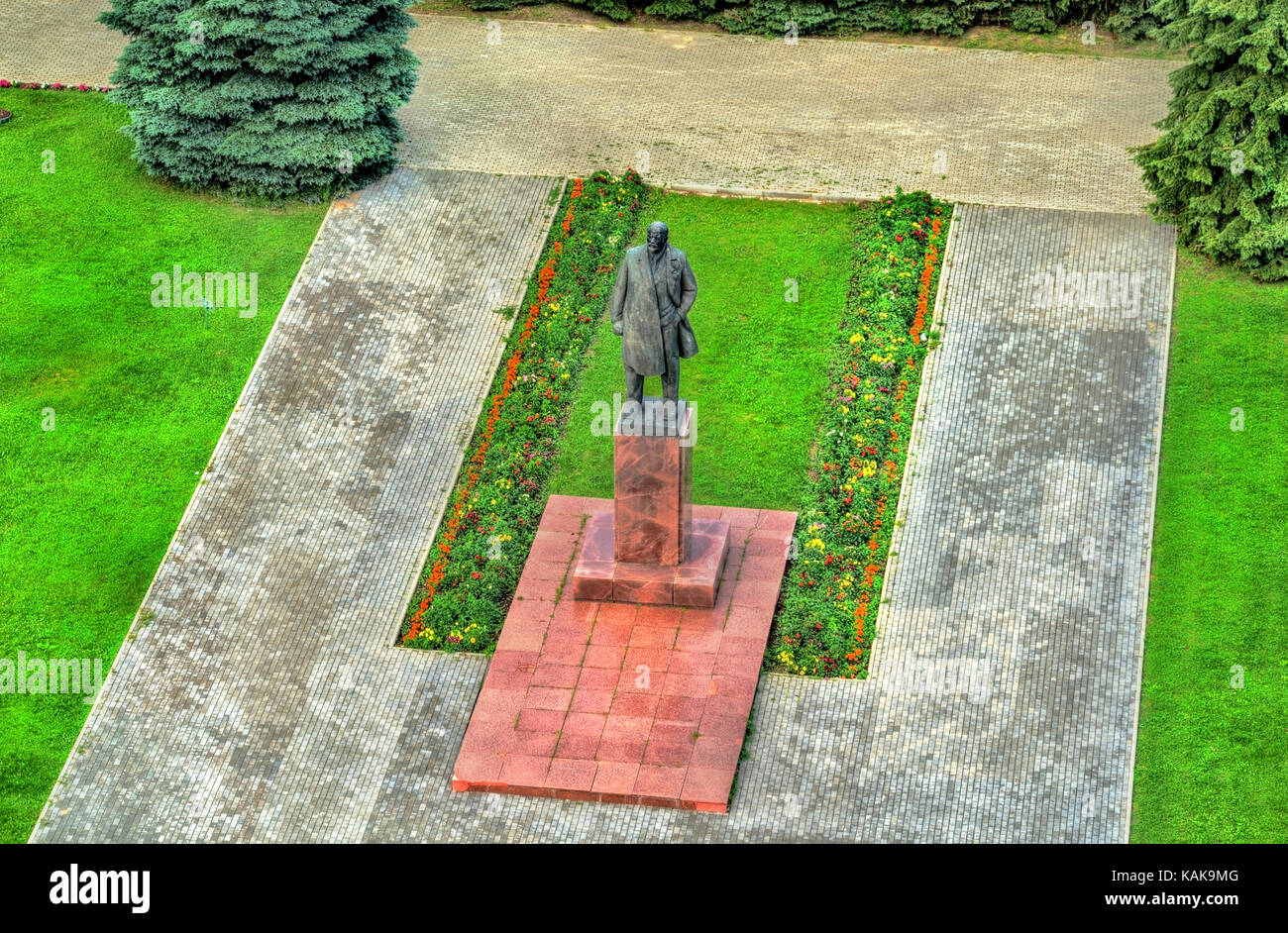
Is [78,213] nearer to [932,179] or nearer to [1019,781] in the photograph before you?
[932,179]

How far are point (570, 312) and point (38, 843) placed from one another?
31.0 ft

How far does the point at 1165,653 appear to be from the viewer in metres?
21.6

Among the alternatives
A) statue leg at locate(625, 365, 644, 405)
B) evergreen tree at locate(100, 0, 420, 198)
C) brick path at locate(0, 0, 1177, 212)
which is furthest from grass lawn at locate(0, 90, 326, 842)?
statue leg at locate(625, 365, 644, 405)

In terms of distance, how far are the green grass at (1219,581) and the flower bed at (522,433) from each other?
6.90 metres

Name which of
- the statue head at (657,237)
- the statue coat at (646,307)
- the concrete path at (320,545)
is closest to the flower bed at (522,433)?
the concrete path at (320,545)

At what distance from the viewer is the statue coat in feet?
68.0

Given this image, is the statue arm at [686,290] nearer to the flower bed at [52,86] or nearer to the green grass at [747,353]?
the green grass at [747,353]

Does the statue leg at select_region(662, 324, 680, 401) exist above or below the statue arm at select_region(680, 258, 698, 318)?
below

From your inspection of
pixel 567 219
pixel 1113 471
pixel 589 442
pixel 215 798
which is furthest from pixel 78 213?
pixel 1113 471

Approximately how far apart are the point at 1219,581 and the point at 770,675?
4.95 m

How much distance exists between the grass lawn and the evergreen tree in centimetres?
58

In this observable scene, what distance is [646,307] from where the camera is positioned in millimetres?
20844

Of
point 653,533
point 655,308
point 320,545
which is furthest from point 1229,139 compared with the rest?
point 320,545

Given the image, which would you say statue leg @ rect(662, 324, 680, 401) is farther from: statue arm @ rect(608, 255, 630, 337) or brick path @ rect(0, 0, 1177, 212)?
brick path @ rect(0, 0, 1177, 212)
